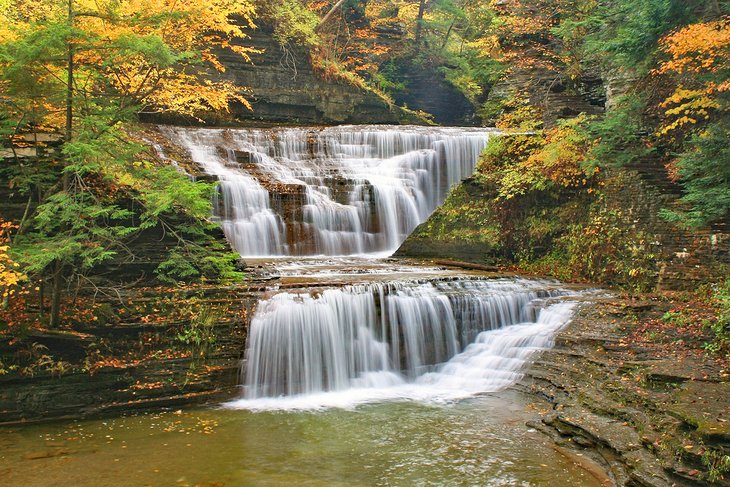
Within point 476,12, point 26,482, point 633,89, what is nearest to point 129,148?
point 26,482

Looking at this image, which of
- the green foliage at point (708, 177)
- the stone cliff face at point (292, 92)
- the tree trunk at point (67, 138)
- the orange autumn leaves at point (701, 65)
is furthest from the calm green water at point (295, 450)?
the stone cliff face at point (292, 92)

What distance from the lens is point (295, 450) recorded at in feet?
22.9

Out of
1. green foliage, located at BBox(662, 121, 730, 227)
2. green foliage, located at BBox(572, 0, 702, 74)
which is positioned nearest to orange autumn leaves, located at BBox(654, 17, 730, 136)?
green foliage, located at BBox(572, 0, 702, 74)

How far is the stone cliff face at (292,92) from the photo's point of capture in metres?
22.3

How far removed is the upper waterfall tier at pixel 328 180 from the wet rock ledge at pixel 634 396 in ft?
25.4

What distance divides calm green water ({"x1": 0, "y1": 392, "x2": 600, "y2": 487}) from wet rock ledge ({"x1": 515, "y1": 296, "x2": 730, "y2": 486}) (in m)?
0.46

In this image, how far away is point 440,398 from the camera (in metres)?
9.15

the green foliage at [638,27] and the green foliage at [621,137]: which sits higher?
the green foliage at [638,27]

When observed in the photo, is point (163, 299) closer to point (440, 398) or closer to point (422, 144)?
point (440, 398)

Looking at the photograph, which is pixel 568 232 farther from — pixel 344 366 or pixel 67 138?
pixel 67 138

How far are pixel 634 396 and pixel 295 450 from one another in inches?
175

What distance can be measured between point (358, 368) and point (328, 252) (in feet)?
20.6

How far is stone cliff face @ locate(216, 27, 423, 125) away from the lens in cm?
2233

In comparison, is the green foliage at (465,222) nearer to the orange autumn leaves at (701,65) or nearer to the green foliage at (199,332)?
the orange autumn leaves at (701,65)
